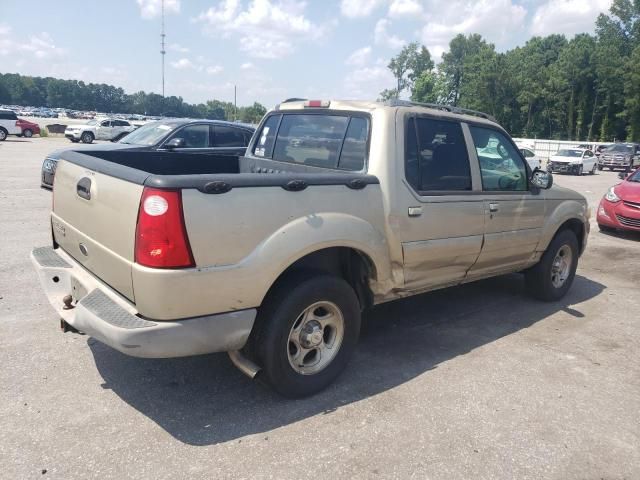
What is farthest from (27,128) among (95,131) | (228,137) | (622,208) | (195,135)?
(622,208)

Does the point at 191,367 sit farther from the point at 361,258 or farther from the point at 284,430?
the point at 361,258

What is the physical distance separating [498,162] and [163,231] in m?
3.29

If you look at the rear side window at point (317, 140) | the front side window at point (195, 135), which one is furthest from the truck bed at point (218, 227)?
the front side window at point (195, 135)

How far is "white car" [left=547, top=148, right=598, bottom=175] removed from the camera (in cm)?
2814

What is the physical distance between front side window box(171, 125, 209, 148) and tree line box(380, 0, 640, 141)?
62096 mm

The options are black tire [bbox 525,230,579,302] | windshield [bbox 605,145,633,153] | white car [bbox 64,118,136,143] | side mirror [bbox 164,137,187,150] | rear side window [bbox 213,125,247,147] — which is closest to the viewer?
black tire [bbox 525,230,579,302]

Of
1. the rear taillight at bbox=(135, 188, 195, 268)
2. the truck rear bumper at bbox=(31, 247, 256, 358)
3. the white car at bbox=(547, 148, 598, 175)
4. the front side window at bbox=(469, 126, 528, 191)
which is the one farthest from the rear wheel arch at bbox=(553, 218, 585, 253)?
the white car at bbox=(547, 148, 598, 175)

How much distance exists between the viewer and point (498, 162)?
15.5ft

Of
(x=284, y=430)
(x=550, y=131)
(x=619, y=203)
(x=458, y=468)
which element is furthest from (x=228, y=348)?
(x=550, y=131)

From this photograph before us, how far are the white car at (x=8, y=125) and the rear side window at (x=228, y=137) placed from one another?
27134mm

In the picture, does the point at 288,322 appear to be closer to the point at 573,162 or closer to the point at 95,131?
the point at 573,162

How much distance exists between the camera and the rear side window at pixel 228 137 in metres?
10.2

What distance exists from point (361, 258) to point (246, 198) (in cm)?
112

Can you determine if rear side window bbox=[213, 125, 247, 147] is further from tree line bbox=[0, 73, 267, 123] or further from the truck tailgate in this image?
tree line bbox=[0, 73, 267, 123]
